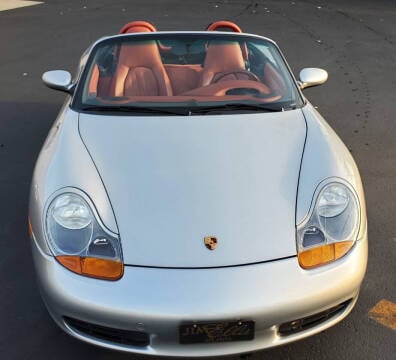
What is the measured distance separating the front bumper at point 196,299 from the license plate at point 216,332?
3 cm

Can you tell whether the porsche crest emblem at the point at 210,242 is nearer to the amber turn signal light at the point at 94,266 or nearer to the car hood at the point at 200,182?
the car hood at the point at 200,182

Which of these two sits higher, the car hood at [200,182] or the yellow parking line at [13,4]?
the yellow parking line at [13,4]

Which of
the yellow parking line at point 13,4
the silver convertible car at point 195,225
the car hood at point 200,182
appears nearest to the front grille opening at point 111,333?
the silver convertible car at point 195,225

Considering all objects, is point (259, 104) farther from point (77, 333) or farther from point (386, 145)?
point (386, 145)

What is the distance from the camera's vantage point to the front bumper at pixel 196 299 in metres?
1.99

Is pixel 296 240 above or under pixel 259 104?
under

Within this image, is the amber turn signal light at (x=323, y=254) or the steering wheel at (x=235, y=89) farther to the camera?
the steering wheel at (x=235, y=89)

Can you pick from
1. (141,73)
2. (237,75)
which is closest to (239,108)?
(237,75)

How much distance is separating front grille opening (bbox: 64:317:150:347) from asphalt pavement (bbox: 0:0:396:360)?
294 millimetres

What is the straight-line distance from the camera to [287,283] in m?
2.08

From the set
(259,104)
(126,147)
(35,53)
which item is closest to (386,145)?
(259,104)

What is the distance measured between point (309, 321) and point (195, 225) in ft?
2.09

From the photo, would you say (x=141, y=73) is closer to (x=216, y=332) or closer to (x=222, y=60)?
(x=222, y=60)

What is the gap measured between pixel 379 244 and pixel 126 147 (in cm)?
177
